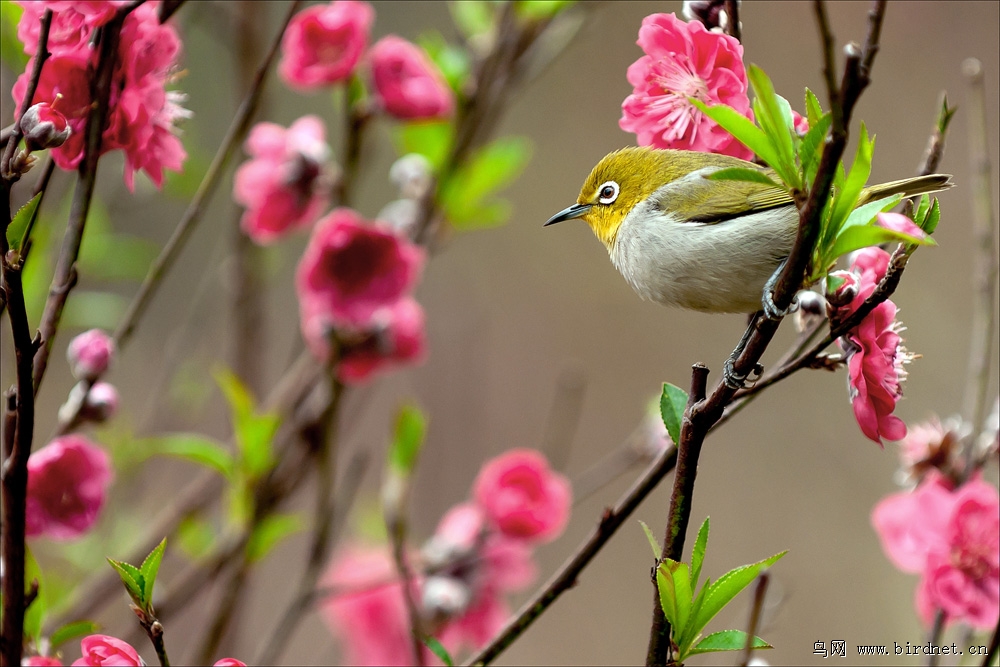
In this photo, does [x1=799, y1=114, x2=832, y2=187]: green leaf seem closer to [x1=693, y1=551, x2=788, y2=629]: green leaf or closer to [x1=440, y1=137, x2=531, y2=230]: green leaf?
[x1=693, y1=551, x2=788, y2=629]: green leaf

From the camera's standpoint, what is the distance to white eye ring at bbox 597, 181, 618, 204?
55.6 inches

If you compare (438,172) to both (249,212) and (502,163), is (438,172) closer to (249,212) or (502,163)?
(502,163)

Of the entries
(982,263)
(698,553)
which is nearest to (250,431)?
(698,553)

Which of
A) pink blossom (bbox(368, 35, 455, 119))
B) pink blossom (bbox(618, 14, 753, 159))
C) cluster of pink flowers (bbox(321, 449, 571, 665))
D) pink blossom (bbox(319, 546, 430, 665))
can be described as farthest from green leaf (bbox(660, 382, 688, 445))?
pink blossom (bbox(319, 546, 430, 665))

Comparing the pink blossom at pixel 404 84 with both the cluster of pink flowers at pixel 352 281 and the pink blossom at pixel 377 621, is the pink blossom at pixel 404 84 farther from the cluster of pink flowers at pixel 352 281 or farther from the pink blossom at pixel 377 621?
the pink blossom at pixel 377 621

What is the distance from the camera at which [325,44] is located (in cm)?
155

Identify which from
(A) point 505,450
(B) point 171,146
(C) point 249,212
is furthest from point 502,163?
(A) point 505,450

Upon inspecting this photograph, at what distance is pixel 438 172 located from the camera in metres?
1.71

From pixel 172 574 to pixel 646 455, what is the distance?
61.8 inches

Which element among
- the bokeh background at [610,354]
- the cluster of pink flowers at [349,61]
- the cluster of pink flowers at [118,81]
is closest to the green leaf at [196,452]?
the cluster of pink flowers at [118,81]

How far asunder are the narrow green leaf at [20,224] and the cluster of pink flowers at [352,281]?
0.80 m

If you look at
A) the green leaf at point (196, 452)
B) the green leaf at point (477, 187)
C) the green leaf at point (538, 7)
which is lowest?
the green leaf at point (196, 452)

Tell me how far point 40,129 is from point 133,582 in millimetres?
386

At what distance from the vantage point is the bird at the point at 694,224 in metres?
1.06
